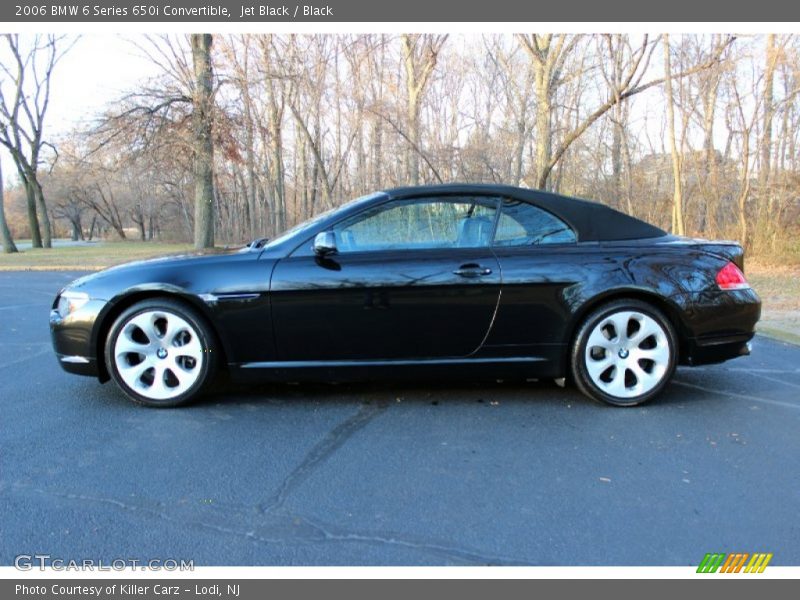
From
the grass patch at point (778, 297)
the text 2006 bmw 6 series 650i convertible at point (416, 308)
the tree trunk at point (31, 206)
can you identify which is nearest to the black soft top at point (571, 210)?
the text 2006 bmw 6 series 650i convertible at point (416, 308)

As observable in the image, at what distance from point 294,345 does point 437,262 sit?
1.12 metres

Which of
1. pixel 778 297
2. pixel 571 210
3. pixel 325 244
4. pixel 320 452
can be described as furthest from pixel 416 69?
pixel 320 452

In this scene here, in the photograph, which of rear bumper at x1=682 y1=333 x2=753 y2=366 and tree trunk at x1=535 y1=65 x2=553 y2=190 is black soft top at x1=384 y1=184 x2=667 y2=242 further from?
tree trunk at x1=535 y1=65 x2=553 y2=190

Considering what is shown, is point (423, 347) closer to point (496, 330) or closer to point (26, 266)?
point (496, 330)

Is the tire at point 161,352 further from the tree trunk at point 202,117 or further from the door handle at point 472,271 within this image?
the tree trunk at point 202,117

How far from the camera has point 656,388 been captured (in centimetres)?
349

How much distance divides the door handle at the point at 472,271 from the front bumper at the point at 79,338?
95.3 inches

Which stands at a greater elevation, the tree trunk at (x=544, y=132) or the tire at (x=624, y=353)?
the tree trunk at (x=544, y=132)

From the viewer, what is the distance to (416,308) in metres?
3.36

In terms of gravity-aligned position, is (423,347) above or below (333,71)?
below

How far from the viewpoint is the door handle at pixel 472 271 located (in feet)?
11.0

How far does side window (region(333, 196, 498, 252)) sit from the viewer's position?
137 inches

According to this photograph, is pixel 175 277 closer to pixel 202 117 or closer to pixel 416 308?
pixel 416 308

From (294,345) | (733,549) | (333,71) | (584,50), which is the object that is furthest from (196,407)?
(333,71)
